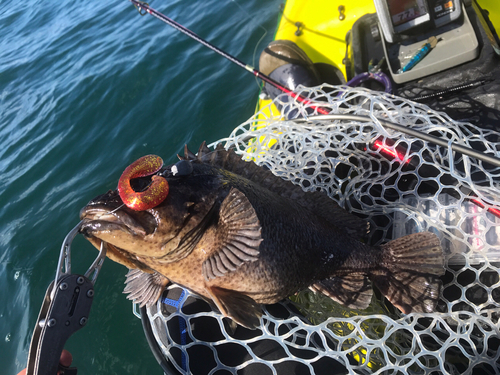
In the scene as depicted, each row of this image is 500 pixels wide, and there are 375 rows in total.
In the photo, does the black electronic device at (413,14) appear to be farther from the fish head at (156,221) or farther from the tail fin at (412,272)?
the fish head at (156,221)

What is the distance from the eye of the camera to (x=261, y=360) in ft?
7.40

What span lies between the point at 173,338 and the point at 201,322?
A: 22cm

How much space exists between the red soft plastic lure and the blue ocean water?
2.66 m

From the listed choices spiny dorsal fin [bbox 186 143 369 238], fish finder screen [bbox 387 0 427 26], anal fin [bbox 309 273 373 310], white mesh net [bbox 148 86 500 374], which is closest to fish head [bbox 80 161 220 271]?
spiny dorsal fin [bbox 186 143 369 238]

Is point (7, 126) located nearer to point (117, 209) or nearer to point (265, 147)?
point (265, 147)

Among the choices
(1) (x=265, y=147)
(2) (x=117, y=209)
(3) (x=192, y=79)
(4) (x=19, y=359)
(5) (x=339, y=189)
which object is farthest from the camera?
(3) (x=192, y=79)

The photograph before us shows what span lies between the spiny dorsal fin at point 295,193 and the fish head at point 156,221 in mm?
491

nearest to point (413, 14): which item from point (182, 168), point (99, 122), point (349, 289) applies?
point (349, 289)

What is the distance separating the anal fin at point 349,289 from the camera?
2525 mm

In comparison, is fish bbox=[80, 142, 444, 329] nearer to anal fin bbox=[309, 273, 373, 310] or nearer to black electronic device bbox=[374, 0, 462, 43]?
anal fin bbox=[309, 273, 373, 310]

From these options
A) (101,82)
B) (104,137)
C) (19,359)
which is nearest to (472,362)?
(19,359)

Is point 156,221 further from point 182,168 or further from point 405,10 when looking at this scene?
point 405,10

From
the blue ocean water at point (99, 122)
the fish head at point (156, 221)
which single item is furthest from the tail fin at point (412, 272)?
the blue ocean water at point (99, 122)

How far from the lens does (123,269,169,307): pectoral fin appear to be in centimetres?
255
